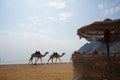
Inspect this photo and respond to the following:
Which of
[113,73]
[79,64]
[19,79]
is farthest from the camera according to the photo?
[19,79]

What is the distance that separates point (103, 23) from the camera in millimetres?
9859

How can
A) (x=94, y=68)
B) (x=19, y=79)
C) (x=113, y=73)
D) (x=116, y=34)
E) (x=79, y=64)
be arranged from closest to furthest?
(x=113, y=73), (x=94, y=68), (x=79, y=64), (x=116, y=34), (x=19, y=79)

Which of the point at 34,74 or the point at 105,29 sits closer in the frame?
the point at 105,29

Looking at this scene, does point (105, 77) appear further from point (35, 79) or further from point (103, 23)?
point (35, 79)

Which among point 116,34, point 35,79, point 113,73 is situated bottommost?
point 35,79

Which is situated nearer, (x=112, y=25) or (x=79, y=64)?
(x=112, y=25)

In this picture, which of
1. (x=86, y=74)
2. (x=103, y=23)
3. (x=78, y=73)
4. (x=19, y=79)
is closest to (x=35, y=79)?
(x=19, y=79)

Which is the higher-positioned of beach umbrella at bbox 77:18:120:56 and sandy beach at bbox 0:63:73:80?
beach umbrella at bbox 77:18:120:56

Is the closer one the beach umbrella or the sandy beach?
the beach umbrella

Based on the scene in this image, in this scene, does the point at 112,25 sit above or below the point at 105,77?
above

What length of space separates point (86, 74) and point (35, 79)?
6.13m

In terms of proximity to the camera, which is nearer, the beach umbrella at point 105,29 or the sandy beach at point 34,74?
the beach umbrella at point 105,29

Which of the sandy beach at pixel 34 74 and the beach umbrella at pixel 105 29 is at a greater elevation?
the beach umbrella at pixel 105 29

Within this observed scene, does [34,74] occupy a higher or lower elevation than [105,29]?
lower
